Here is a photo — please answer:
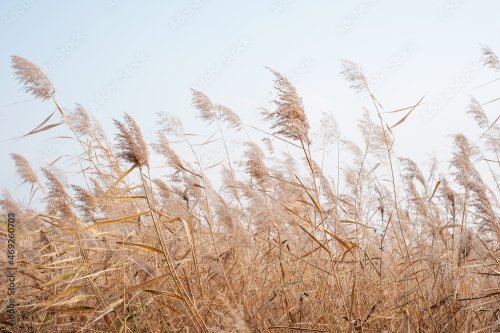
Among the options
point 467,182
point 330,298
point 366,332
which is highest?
point 467,182

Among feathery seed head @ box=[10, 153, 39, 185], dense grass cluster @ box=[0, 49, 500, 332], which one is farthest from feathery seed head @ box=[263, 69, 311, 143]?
feathery seed head @ box=[10, 153, 39, 185]

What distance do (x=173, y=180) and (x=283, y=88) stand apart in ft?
5.49

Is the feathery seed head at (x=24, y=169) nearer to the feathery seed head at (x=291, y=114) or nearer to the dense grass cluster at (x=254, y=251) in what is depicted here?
the dense grass cluster at (x=254, y=251)

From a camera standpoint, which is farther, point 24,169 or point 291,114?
point 24,169

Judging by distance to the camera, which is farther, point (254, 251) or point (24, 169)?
point (24, 169)

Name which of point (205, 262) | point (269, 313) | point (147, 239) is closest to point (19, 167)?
point (147, 239)

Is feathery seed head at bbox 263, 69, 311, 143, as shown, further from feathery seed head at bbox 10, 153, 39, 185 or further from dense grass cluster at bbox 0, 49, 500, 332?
feathery seed head at bbox 10, 153, 39, 185

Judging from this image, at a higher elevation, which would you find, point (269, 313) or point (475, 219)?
point (475, 219)

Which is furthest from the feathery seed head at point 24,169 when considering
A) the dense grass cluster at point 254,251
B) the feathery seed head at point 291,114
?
the feathery seed head at point 291,114

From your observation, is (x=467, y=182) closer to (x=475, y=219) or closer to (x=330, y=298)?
(x=475, y=219)

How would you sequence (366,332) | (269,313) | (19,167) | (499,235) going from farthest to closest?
1. (19,167)
2. (499,235)
3. (269,313)
4. (366,332)

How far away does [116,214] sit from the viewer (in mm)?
3660

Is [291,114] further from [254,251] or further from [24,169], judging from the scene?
[24,169]

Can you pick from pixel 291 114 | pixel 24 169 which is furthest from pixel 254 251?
pixel 24 169
